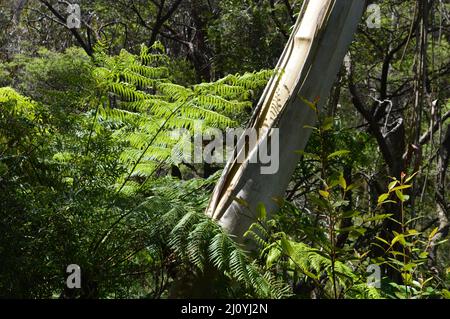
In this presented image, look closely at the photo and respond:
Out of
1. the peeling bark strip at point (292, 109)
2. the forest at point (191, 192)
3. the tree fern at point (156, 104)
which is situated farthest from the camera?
the tree fern at point (156, 104)

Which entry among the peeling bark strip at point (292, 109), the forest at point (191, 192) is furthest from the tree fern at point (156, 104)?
the peeling bark strip at point (292, 109)

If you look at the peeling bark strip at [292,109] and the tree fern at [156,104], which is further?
the tree fern at [156,104]

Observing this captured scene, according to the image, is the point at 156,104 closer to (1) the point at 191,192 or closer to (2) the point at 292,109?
(1) the point at 191,192

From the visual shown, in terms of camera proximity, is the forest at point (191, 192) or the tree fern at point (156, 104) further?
the tree fern at point (156, 104)

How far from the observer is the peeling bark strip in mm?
3225

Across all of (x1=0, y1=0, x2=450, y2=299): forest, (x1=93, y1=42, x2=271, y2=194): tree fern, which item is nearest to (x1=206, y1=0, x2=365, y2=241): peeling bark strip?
(x1=0, y1=0, x2=450, y2=299): forest

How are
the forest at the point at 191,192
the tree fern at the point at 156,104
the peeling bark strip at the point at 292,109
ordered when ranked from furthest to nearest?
the tree fern at the point at 156,104
the peeling bark strip at the point at 292,109
the forest at the point at 191,192

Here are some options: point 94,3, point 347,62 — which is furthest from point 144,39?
point 347,62

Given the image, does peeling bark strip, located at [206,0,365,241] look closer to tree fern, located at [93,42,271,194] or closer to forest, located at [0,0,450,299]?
forest, located at [0,0,450,299]

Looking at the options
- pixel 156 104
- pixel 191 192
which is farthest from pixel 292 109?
pixel 156 104

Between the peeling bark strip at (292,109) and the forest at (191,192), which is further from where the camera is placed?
the peeling bark strip at (292,109)

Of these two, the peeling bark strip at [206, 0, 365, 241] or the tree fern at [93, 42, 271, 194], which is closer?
the peeling bark strip at [206, 0, 365, 241]

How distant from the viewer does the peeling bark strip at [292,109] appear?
322 centimetres

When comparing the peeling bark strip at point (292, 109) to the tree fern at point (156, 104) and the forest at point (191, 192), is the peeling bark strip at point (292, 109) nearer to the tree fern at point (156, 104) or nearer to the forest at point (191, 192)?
the forest at point (191, 192)
